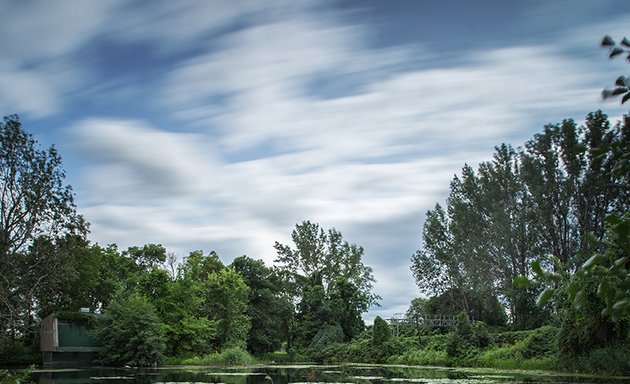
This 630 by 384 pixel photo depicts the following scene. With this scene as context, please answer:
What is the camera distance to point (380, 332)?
44469 millimetres

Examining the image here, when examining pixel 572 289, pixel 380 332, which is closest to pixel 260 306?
pixel 380 332

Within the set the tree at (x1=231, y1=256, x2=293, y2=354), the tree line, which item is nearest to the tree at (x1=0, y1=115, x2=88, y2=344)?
the tree line

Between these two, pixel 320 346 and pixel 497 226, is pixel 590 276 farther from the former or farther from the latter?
pixel 320 346

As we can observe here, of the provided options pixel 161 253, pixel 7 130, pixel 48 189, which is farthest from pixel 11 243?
pixel 161 253

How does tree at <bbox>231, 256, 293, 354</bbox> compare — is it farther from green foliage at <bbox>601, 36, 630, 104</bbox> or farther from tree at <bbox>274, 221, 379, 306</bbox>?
green foliage at <bbox>601, 36, 630, 104</bbox>

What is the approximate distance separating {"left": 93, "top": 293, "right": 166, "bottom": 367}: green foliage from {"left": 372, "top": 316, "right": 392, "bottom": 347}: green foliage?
1669 centimetres

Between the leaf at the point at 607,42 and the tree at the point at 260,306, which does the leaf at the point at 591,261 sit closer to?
the leaf at the point at 607,42

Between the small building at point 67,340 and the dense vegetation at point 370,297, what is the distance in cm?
205

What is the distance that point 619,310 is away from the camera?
74.0 inches

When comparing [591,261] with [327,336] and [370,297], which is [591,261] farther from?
[370,297]

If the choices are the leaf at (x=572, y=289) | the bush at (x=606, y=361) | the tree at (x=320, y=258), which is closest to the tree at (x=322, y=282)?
the tree at (x=320, y=258)

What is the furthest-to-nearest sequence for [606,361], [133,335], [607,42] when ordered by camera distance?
[133,335] → [606,361] → [607,42]

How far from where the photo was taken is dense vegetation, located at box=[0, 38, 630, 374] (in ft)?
114

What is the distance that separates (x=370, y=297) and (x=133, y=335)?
34963 millimetres
